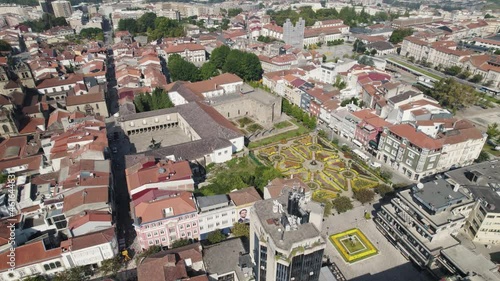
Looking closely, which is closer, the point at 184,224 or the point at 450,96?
the point at 184,224

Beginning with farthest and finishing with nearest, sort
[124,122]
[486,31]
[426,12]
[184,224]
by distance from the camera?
[426,12] < [486,31] < [124,122] < [184,224]

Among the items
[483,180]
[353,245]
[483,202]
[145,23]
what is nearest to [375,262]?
[353,245]

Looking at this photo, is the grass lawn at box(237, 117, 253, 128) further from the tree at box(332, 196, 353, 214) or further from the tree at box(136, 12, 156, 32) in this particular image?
the tree at box(136, 12, 156, 32)

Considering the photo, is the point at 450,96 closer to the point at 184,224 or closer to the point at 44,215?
the point at 184,224

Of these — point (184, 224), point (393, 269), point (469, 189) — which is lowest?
point (393, 269)

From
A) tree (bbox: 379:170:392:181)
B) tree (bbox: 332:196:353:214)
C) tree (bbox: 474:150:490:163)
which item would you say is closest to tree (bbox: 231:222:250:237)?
tree (bbox: 332:196:353:214)

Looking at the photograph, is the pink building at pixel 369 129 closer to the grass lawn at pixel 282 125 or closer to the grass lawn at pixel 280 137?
the grass lawn at pixel 280 137

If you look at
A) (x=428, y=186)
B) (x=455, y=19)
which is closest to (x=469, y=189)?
(x=428, y=186)
